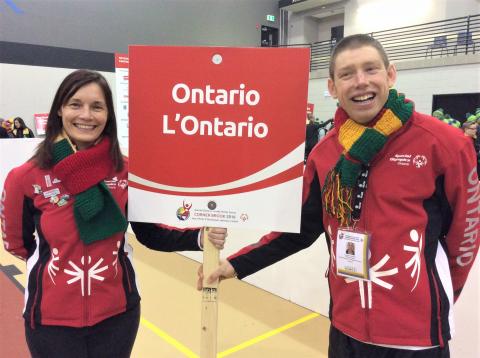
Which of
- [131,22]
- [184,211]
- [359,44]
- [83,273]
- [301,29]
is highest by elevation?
[301,29]

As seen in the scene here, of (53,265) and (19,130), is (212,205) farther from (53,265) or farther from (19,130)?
(19,130)

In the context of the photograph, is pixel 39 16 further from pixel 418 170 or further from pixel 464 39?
pixel 418 170

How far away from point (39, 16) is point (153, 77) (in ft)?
40.2

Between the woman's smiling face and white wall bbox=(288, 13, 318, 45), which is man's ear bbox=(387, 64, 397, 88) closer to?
the woman's smiling face

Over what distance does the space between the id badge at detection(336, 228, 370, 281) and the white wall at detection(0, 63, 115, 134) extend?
33.2 ft

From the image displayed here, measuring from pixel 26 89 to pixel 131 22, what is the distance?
4.48 m

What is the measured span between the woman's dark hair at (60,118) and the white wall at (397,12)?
1330 centimetres

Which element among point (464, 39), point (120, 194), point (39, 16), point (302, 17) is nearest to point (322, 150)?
point (120, 194)

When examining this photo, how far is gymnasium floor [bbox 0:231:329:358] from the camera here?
252 cm

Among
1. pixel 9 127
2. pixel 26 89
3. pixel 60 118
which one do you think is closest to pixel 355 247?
pixel 60 118

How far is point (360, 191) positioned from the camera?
3.94 ft

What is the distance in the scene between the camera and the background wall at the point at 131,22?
444 inches

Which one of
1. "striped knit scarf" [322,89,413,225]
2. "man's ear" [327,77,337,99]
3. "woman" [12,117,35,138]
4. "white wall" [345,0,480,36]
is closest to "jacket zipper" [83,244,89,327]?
"striped knit scarf" [322,89,413,225]

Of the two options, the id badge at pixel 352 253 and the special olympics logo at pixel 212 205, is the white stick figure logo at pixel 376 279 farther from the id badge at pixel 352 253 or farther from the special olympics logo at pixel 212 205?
the special olympics logo at pixel 212 205
